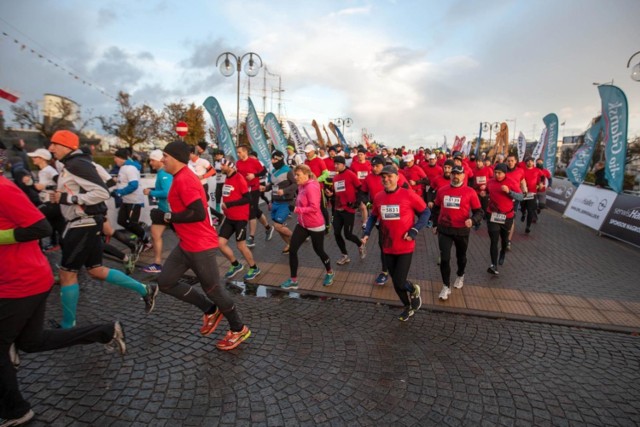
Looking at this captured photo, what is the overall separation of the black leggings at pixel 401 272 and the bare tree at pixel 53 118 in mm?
32194

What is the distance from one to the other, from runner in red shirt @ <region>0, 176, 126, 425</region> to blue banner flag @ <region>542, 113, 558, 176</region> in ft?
53.2

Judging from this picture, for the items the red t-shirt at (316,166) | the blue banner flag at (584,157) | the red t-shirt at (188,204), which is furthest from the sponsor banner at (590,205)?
the red t-shirt at (188,204)

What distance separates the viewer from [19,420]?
100 inches

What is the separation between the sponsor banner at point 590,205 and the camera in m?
10.6

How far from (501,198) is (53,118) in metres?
40.7

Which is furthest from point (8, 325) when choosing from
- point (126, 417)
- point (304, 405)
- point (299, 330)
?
point (299, 330)

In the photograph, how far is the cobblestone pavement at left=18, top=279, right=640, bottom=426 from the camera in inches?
110

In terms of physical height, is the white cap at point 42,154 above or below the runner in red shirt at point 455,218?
above

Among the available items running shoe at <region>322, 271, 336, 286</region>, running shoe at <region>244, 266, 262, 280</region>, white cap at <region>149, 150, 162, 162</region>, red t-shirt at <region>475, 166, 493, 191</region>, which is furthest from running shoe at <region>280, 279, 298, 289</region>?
red t-shirt at <region>475, 166, 493, 191</region>

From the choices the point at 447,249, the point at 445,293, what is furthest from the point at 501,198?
the point at 445,293

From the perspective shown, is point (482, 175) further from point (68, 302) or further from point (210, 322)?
point (68, 302)

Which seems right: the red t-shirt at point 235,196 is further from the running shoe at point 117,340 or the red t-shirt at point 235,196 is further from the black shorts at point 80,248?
the running shoe at point 117,340

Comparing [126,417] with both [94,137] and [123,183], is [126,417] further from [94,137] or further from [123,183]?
[94,137]

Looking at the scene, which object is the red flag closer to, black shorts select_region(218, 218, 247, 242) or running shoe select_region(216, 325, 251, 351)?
black shorts select_region(218, 218, 247, 242)
